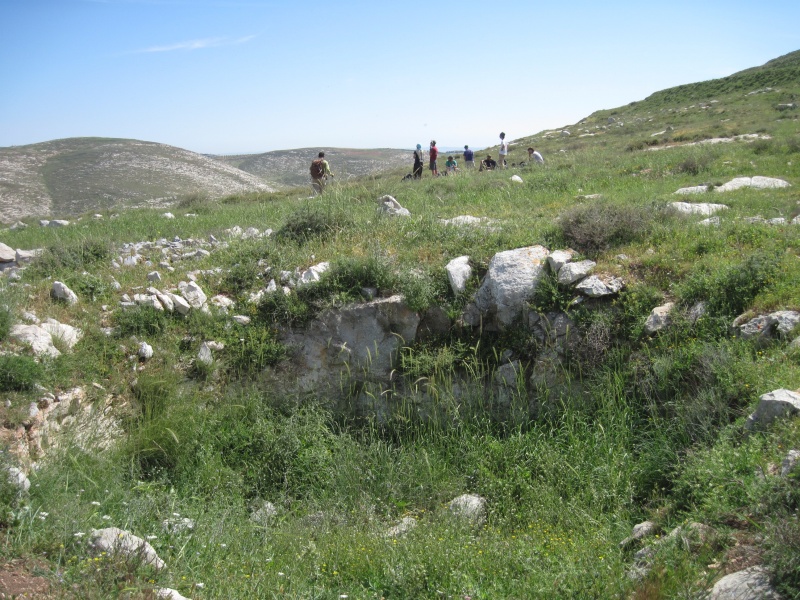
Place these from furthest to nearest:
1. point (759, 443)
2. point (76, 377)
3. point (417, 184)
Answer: point (417, 184), point (76, 377), point (759, 443)

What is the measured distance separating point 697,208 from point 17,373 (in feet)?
29.9

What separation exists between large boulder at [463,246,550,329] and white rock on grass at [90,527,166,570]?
14.7ft

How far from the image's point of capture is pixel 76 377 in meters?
6.36

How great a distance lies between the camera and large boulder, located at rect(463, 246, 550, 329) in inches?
275

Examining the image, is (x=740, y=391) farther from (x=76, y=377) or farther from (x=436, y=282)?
(x=76, y=377)

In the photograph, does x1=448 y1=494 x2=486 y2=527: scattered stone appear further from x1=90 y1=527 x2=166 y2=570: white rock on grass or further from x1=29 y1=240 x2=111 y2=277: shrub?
x1=29 y1=240 x2=111 y2=277: shrub

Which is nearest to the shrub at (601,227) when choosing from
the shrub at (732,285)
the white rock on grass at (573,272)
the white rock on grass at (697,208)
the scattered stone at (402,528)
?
the white rock on grass at (573,272)

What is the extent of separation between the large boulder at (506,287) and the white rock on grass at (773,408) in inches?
117

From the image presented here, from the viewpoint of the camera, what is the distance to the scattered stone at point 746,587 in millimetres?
3027

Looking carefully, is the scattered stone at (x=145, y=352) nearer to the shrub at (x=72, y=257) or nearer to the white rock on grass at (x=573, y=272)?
the shrub at (x=72, y=257)

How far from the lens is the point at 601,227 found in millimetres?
7516

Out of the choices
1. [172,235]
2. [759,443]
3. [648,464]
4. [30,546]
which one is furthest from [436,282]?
[172,235]

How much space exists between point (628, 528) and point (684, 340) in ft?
7.74

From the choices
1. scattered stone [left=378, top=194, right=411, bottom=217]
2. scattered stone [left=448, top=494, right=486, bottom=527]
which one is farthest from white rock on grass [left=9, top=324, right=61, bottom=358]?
scattered stone [left=378, top=194, right=411, bottom=217]
